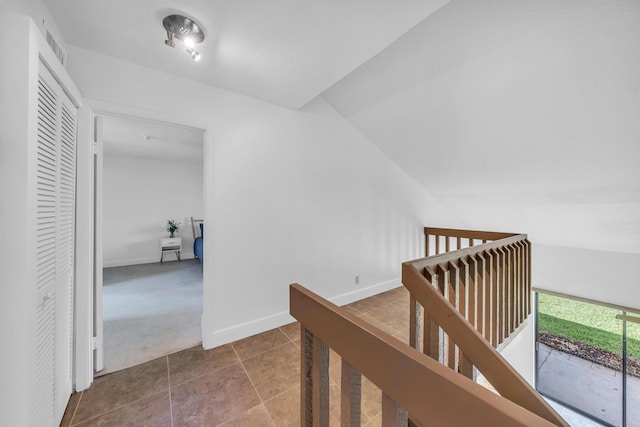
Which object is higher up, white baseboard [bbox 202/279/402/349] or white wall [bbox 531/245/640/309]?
white wall [bbox 531/245/640/309]

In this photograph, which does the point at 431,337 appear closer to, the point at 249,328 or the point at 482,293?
the point at 482,293

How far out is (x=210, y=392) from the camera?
1.62m

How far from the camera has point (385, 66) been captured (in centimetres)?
226

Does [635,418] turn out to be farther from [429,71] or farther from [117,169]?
[117,169]

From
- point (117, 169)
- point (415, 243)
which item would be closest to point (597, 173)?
point (415, 243)

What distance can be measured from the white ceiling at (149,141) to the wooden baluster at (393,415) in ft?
10.1

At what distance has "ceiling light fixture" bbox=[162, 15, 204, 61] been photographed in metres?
1.39

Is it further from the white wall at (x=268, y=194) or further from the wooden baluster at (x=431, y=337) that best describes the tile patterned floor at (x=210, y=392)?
the wooden baluster at (x=431, y=337)

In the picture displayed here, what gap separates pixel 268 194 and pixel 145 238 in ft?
14.9

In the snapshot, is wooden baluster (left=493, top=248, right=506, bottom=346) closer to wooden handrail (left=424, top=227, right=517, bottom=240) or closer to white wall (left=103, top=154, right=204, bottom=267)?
wooden handrail (left=424, top=227, right=517, bottom=240)

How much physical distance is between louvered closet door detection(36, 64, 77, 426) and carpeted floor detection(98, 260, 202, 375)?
54 centimetres

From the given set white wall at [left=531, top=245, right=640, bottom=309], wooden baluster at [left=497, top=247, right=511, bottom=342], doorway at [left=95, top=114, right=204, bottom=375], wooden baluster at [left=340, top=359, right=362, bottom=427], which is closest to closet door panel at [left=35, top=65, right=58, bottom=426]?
doorway at [left=95, top=114, right=204, bottom=375]

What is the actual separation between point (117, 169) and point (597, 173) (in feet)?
25.2

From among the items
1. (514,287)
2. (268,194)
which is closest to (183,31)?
(268,194)
